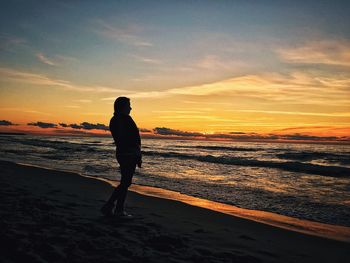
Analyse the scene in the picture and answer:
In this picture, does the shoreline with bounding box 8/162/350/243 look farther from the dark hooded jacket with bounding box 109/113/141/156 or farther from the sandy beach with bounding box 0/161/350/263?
the dark hooded jacket with bounding box 109/113/141/156

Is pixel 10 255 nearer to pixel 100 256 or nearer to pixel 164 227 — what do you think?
pixel 100 256

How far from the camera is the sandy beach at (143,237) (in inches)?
143

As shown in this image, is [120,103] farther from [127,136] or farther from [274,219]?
[274,219]

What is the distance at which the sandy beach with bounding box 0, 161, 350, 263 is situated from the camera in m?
3.63

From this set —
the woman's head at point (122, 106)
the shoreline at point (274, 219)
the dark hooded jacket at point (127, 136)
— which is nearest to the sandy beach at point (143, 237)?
the shoreline at point (274, 219)

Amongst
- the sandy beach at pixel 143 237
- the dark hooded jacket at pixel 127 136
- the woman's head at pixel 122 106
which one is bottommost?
the sandy beach at pixel 143 237

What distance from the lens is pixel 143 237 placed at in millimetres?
4418

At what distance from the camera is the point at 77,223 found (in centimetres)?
493

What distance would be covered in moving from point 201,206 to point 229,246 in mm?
3039

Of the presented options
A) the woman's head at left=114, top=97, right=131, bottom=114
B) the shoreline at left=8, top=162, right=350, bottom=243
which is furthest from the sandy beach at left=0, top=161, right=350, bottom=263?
the woman's head at left=114, top=97, right=131, bottom=114

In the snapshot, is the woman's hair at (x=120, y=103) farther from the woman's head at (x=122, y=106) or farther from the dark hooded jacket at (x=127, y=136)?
the dark hooded jacket at (x=127, y=136)

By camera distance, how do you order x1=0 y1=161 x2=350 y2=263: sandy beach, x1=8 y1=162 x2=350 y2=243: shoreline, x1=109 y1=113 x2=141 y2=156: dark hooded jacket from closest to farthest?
x1=0 y1=161 x2=350 y2=263: sandy beach → x1=109 y1=113 x2=141 y2=156: dark hooded jacket → x1=8 y1=162 x2=350 y2=243: shoreline

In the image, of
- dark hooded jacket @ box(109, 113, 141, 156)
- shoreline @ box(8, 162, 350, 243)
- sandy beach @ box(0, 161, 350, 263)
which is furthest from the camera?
shoreline @ box(8, 162, 350, 243)

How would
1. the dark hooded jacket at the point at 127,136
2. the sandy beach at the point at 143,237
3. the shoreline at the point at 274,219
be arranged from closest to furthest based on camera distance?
the sandy beach at the point at 143,237 → the dark hooded jacket at the point at 127,136 → the shoreline at the point at 274,219
